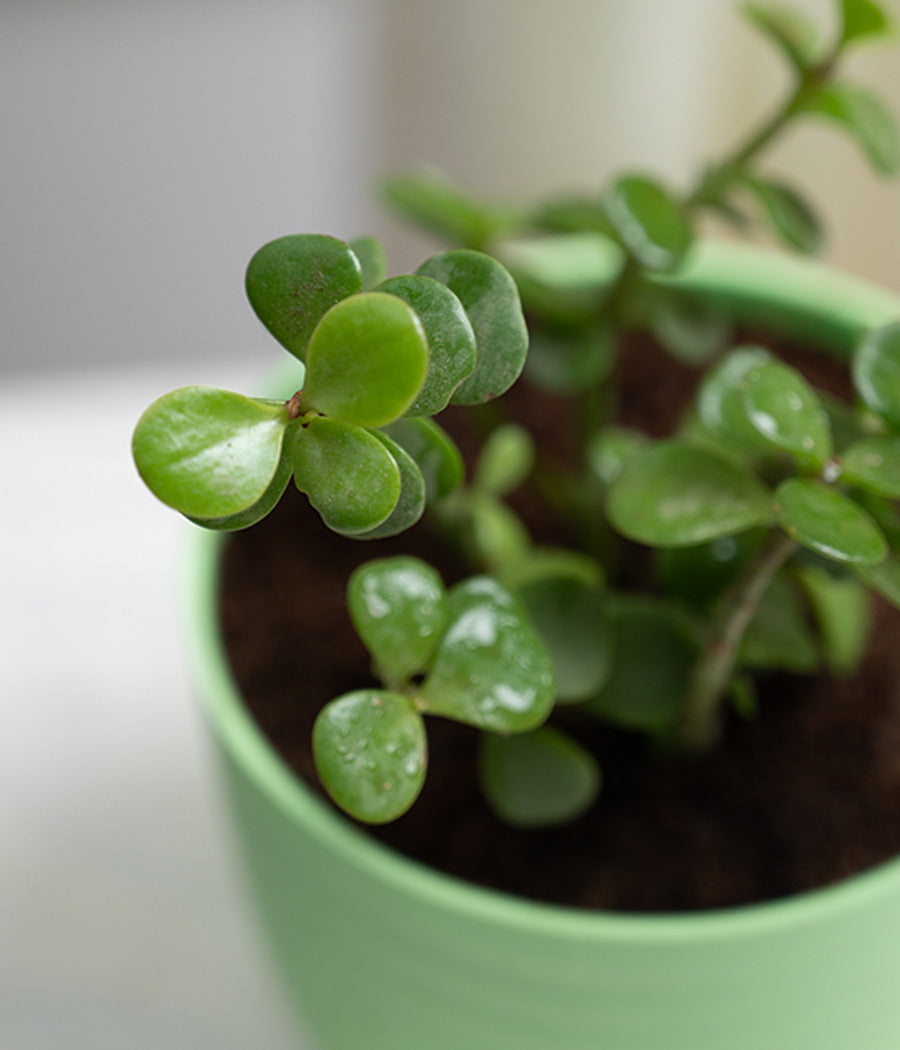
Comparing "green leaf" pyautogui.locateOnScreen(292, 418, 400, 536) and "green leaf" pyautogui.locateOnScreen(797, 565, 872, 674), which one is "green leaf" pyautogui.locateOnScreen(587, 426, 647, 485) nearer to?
"green leaf" pyautogui.locateOnScreen(797, 565, 872, 674)

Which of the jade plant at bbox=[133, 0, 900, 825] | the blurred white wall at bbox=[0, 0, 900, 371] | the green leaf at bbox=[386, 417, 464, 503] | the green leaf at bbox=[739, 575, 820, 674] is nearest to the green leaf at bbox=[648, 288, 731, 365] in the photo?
the jade plant at bbox=[133, 0, 900, 825]

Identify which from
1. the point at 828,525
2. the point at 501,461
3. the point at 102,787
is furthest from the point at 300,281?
the point at 102,787

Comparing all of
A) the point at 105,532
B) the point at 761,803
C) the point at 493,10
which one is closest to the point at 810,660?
the point at 761,803

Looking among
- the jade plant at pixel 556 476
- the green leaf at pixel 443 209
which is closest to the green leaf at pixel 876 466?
the jade plant at pixel 556 476

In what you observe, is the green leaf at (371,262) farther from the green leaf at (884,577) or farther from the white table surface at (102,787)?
the white table surface at (102,787)

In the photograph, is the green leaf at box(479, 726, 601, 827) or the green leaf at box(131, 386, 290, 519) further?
the green leaf at box(479, 726, 601, 827)
